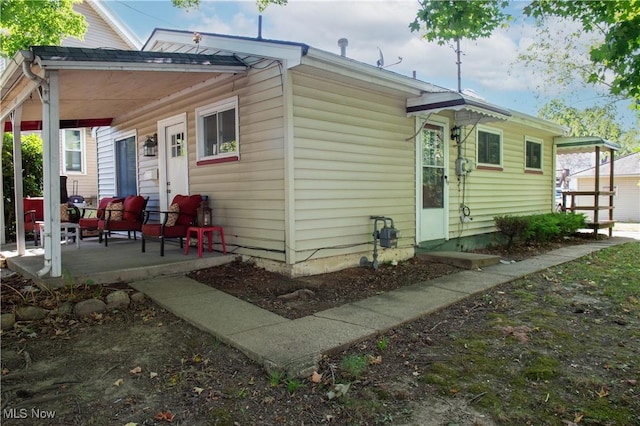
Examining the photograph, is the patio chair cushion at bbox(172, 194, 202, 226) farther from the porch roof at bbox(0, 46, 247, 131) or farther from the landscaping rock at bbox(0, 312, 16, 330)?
the landscaping rock at bbox(0, 312, 16, 330)

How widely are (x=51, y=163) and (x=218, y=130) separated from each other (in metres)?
2.74

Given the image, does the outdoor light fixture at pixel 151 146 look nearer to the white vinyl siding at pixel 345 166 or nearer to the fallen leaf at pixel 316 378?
the white vinyl siding at pixel 345 166

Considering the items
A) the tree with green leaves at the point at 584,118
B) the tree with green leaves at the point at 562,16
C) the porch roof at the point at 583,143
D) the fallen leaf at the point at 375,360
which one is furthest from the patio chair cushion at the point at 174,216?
the tree with green leaves at the point at 584,118

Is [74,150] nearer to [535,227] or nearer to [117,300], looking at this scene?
[117,300]

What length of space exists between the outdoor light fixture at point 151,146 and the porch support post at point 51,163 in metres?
3.77

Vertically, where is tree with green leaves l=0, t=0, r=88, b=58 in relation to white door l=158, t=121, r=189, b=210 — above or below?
above

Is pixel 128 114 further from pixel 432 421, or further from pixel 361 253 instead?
pixel 432 421

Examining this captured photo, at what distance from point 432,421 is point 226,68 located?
4.96 metres

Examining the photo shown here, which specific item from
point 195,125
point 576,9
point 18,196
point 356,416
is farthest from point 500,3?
point 18,196

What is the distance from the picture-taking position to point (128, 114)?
8.97 m

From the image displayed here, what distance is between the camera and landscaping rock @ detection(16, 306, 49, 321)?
3.80 meters

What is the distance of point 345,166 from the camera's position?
6.05 meters

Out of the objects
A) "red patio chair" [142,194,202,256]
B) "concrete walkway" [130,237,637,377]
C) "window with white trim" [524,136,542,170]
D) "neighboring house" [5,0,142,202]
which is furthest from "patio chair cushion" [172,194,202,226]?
"window with white trim" [524,136,542,170]

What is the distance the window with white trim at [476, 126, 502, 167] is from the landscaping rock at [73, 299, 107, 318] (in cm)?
776
